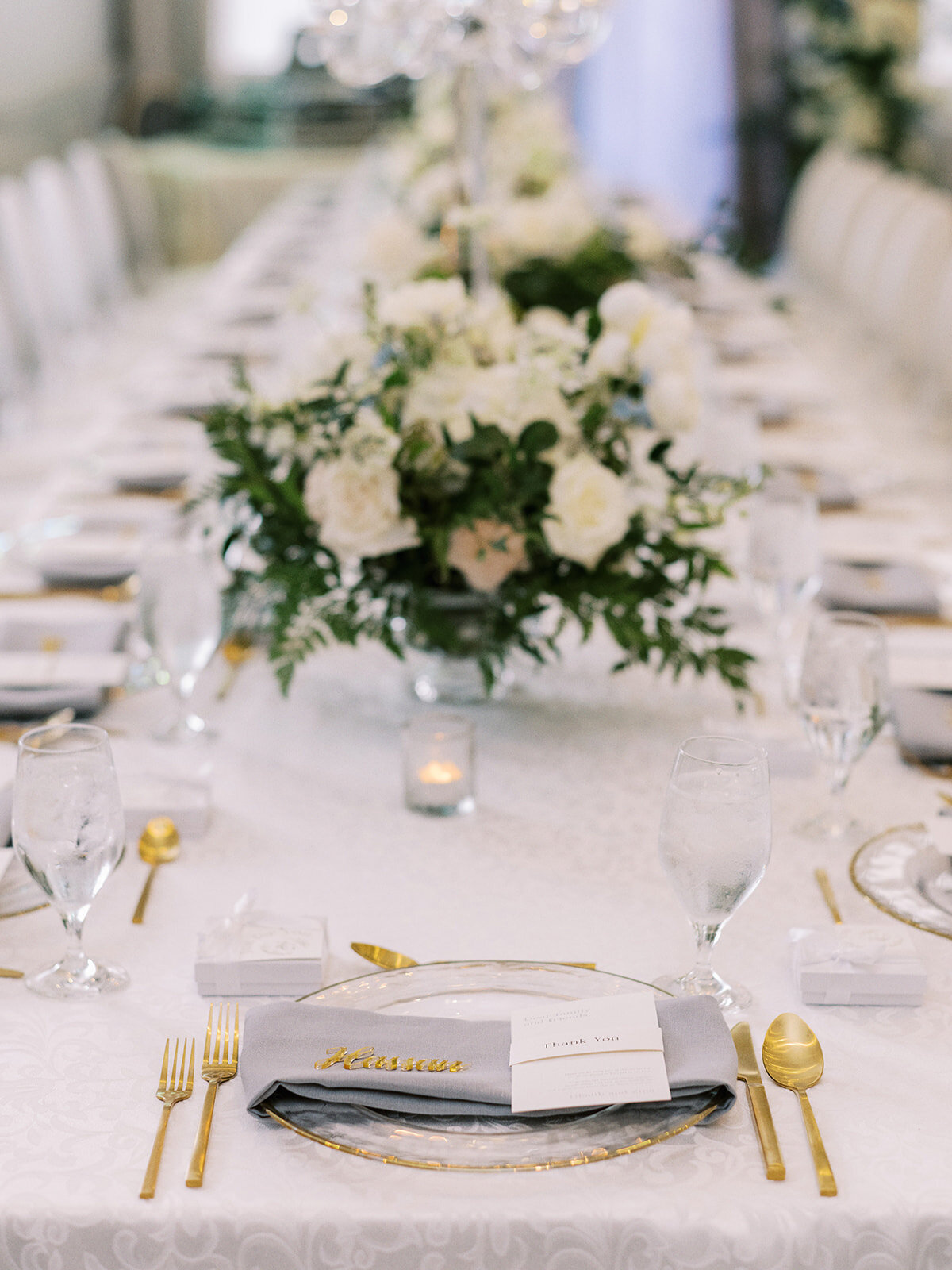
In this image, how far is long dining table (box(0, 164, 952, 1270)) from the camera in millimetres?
797

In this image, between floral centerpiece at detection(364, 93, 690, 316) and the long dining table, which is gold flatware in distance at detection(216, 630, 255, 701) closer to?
the long dining table

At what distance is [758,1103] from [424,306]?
88cm

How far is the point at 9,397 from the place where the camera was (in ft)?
13.1

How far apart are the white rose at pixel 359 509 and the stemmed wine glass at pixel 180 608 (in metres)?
0.15

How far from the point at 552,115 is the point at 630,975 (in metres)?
4.67

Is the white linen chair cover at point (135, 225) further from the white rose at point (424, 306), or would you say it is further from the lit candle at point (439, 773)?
the lit candle at point (439, 773)

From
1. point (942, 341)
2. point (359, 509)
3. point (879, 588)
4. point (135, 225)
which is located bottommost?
point (135, 225)

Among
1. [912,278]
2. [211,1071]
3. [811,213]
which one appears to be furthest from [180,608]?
[811,213]

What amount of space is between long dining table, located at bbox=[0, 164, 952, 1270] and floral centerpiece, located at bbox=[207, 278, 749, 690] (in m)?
0.12

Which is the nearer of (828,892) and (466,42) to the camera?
(828,892)

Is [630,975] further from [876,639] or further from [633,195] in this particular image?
[633,195]

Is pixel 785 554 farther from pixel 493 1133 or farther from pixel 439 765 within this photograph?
pixel 493 1133

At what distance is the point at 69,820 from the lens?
3.13 ft

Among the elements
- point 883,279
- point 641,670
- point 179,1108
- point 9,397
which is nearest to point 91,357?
point 9,397
